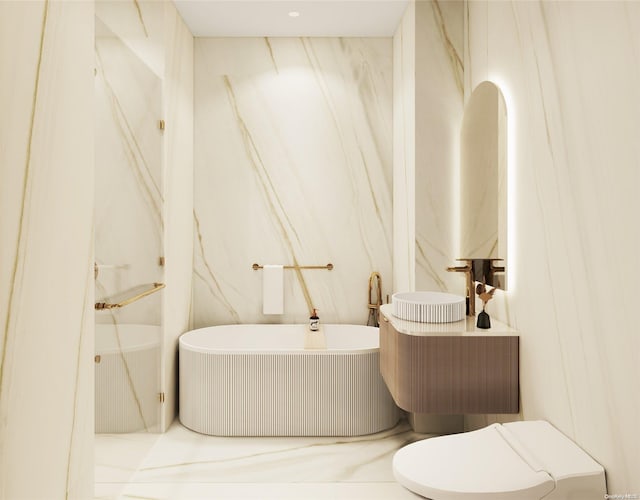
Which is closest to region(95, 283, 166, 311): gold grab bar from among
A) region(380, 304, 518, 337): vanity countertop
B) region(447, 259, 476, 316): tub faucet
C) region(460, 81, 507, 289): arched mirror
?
region(380, 304, 518, 337): vanity countertop

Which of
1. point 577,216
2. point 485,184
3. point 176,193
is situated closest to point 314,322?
point 176,193

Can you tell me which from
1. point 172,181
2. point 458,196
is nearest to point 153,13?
point 172,181

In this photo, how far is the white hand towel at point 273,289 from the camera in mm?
3682

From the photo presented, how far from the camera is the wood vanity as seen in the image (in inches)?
86.7

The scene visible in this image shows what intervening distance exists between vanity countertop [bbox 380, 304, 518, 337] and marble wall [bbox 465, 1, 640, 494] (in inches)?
3.3

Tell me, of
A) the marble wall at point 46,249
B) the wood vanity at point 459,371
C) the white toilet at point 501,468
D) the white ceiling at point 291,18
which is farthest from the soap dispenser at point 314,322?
the marble wall at point 46,249

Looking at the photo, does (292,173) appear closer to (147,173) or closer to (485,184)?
(147,173)

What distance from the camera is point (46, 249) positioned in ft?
4.36

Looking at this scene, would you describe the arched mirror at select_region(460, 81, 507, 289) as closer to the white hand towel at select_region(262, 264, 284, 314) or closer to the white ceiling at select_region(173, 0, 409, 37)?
the white ceiling at select_region(173, 0, 409, 37)

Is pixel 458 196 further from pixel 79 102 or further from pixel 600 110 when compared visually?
pixel 79 102

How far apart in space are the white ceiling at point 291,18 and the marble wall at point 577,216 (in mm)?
1056

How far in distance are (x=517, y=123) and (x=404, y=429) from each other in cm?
181

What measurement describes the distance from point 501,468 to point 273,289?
2313mm

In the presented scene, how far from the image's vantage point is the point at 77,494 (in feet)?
4.97
